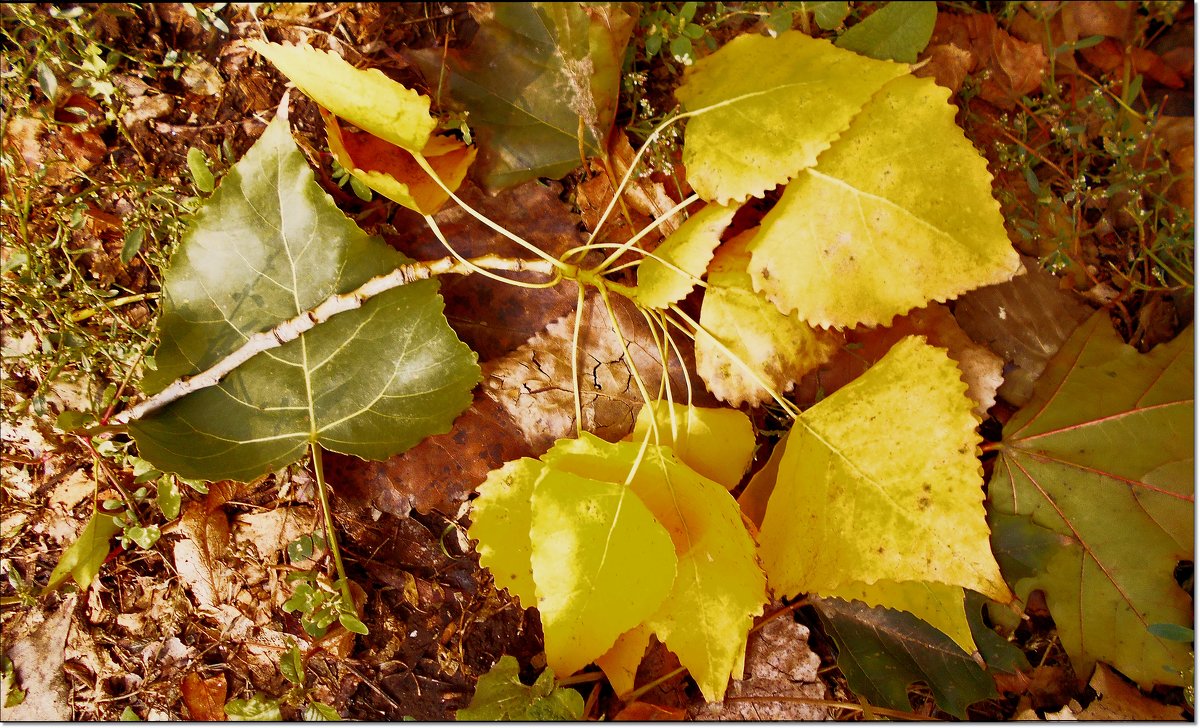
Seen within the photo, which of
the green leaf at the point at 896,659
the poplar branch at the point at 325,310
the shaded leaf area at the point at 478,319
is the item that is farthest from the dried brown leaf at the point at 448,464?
the green leaf at the point at 896,659

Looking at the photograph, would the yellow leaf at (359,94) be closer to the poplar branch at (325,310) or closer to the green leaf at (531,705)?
the poplar branch at (325,310)

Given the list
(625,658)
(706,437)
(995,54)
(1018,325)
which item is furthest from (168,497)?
(995,54)

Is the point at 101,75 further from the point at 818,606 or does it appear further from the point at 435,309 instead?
the point at 818,606

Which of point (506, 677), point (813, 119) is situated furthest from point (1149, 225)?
point (506, 677)

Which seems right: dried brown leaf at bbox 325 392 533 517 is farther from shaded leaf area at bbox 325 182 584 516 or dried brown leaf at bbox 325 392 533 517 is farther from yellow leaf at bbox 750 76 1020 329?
yellow leaf at bbox 750 76 1020 329

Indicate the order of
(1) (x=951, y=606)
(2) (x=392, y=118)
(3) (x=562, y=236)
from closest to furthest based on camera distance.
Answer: (2) (x=392, y=118)
(1) (x=951, y=606)
(3) (x=562, y=236)

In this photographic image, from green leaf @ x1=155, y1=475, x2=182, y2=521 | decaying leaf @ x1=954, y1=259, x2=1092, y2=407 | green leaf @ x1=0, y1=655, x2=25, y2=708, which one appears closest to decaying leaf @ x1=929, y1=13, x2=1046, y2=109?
decaying leaf @ x1=954, y1=259, x2=1092, y2=407

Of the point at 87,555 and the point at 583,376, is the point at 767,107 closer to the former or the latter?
the point at 583,376
